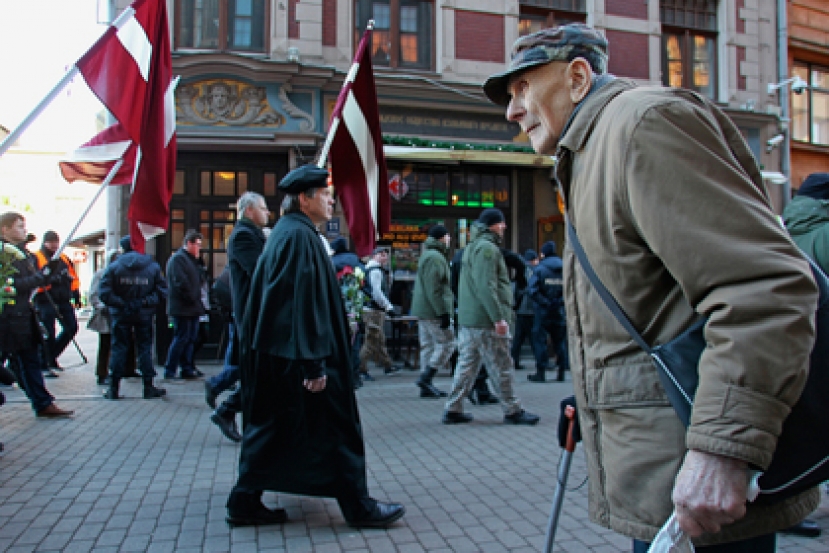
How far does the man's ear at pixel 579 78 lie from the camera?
1752 millimetres

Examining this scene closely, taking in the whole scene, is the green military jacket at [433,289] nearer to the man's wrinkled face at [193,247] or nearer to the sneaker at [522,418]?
the sneaker at [522,418]

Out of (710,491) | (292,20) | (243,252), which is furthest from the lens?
(292,20)

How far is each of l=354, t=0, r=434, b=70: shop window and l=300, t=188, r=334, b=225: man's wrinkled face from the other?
9830 millimetres

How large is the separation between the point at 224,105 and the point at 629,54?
358 inches

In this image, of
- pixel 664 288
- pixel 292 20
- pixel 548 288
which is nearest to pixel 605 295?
pixel 664 288

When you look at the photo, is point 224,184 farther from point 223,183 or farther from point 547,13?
point 547,13

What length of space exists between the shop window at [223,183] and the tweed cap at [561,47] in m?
11.1

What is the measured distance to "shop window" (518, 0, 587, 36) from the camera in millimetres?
14180

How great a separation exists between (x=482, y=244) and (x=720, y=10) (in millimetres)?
Result: 12808

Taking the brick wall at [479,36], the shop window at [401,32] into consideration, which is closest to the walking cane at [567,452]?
the shop window at [401,32]

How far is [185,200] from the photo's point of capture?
479 inches

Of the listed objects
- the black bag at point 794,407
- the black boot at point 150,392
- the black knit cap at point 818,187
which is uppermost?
the black knit cap at point 818,187

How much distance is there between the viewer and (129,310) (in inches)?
328

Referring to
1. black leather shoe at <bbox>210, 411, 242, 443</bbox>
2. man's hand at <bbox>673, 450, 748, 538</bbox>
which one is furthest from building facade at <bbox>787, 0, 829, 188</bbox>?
man's hand at <bbox>673, 450, 748, 538</bbox>
